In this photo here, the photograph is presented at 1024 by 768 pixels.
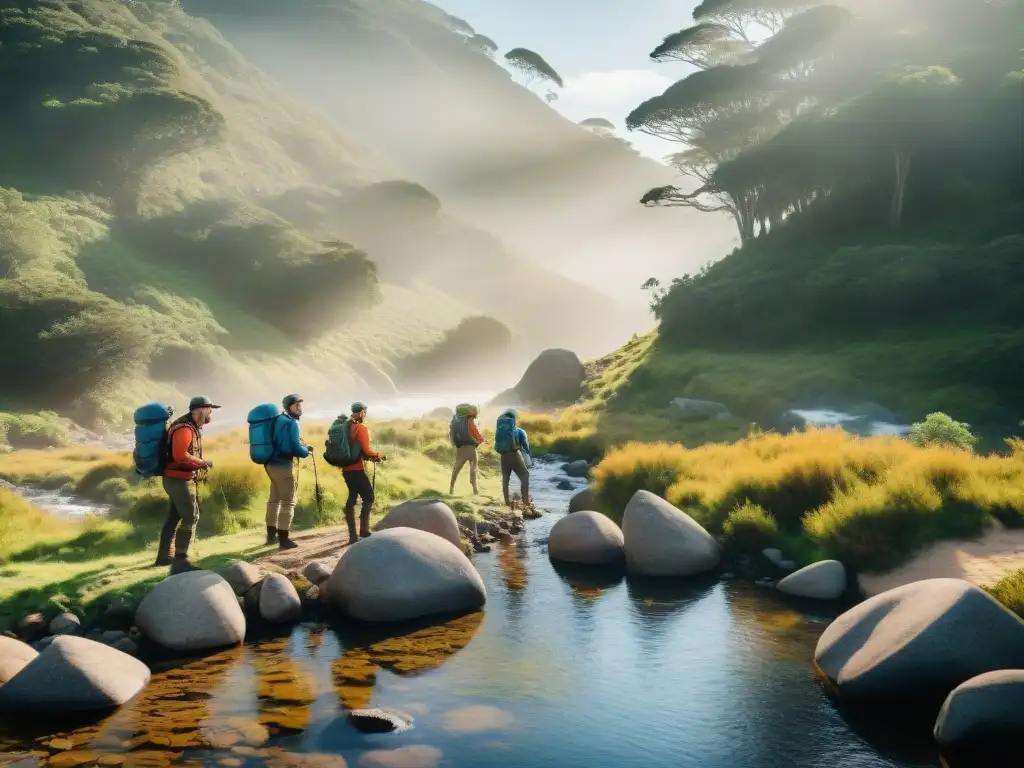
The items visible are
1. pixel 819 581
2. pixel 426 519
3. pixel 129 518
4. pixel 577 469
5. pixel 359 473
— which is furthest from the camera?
pixel 577 469

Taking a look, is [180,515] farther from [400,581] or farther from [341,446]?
[400,581]

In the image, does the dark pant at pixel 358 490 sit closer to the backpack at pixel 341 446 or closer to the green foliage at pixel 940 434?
the backpack at pixel 341 446

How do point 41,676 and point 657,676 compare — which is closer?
point 41,676

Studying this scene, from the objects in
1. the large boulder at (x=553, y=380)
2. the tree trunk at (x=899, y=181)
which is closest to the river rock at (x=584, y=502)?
the large boulder at (x=553, y=380)

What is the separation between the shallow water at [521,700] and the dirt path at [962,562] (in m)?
1.43

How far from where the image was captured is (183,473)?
10.5 metres

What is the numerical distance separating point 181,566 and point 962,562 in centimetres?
1082

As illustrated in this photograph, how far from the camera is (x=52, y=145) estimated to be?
238 ft

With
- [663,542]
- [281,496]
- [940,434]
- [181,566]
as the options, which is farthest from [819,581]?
[940,434]

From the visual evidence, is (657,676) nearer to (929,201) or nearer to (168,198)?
(929,201)

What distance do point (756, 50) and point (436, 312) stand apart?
7136 centimetres

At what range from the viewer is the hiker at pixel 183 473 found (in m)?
10.3

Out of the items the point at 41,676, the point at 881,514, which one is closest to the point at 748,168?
the point at 881,514

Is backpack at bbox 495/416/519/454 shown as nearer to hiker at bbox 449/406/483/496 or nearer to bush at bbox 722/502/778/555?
hiker at bbox 449/406/483/496
